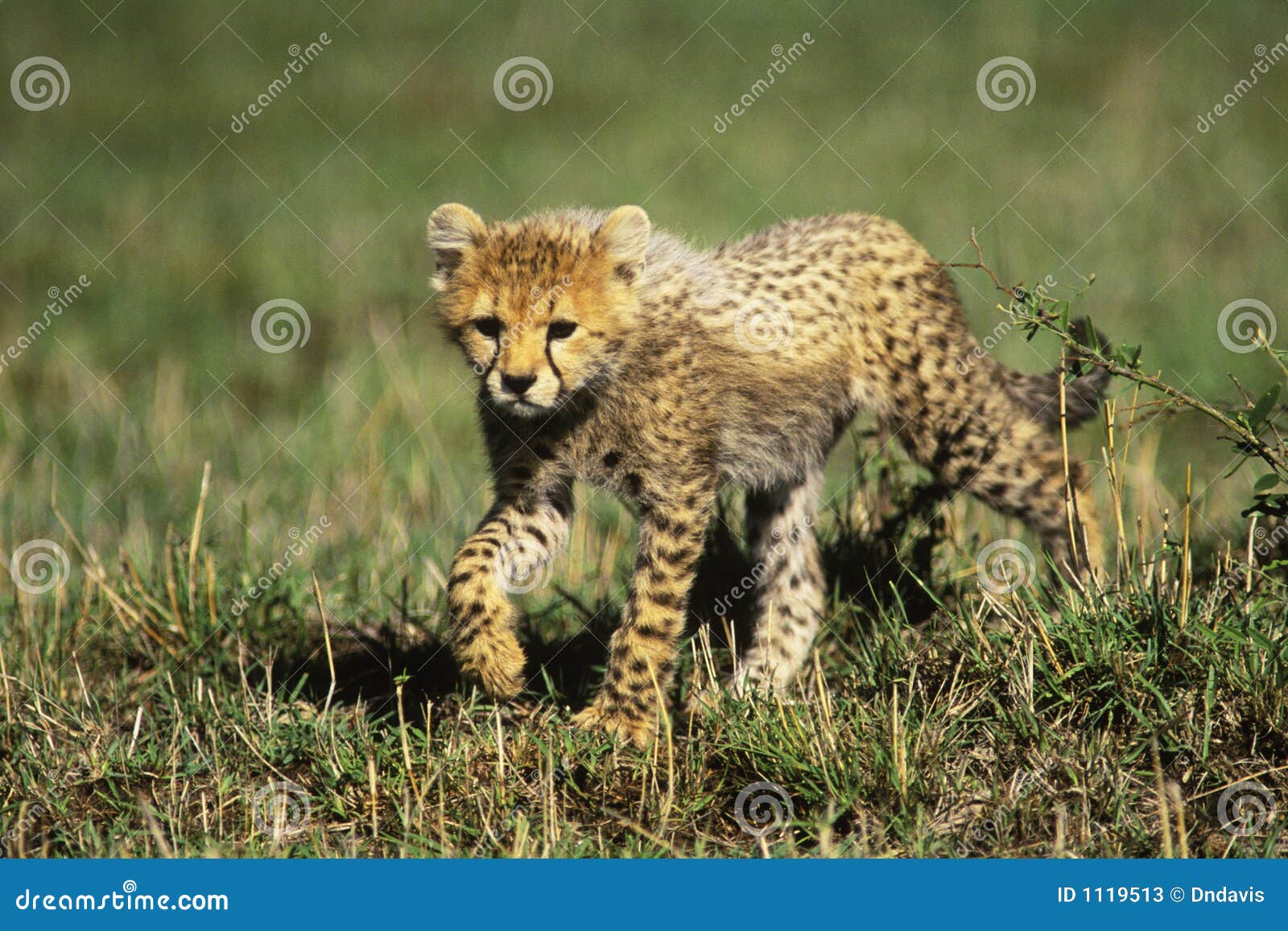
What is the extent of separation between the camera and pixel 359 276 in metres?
8.45

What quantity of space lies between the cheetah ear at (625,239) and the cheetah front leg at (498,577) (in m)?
0.69

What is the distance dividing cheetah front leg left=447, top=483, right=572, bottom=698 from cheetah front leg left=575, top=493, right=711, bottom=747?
10.5 inches

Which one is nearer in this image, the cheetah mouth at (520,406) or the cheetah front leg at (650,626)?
the cheetah mouth at (520,406)

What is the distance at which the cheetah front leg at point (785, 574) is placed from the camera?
452 centimetres

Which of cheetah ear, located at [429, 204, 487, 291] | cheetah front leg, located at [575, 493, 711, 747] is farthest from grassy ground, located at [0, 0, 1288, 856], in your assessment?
cheetah ear, located at [429, 204, 487, 291]

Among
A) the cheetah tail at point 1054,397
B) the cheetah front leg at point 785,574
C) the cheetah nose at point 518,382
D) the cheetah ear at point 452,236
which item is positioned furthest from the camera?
the cheetah tail at point 1054,397

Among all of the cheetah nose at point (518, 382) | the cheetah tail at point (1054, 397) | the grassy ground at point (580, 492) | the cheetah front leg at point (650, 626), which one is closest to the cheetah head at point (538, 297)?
the cheetah nose at point (518, 382)

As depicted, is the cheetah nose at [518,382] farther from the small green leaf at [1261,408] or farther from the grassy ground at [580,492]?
the small green leaf at [1261,408]

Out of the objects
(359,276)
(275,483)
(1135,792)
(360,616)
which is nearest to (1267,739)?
(1135,792)

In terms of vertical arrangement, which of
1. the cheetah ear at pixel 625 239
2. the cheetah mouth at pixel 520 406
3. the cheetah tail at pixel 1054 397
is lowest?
the cheetah mouth at pixel 520 406

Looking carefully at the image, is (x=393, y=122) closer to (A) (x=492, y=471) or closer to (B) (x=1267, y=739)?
(A) (x=492, y=471)

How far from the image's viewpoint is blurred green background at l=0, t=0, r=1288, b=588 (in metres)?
6.09

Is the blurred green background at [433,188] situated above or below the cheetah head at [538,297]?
above

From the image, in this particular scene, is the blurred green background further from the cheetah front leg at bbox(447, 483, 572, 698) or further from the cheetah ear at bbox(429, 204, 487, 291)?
the cheetah ear at bbox(429, 204, 487, 291)
